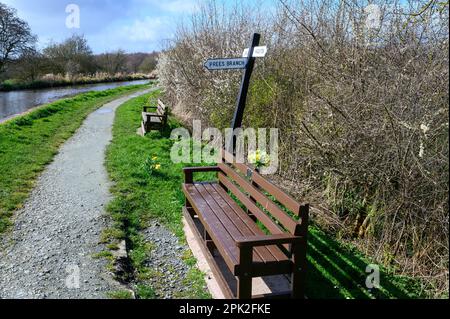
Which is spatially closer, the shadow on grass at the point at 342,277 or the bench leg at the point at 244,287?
the bench leg at the point at 244,287

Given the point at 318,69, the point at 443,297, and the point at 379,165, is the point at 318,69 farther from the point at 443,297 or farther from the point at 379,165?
the point at 443,297

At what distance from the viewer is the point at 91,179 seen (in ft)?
24.2

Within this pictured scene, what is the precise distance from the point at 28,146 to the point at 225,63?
6.74 metres

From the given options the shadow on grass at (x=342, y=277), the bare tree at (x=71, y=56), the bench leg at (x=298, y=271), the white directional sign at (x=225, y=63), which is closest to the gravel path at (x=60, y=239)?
the bench leg at (x=298, y=271)

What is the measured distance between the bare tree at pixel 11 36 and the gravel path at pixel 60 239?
92.1 feet

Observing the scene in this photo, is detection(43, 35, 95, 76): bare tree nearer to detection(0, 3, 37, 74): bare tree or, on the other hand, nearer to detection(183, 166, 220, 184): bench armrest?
detection(0, 3, 37, 74): bare tree

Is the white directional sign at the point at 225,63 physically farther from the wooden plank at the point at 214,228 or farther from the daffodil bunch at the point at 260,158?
the daffodil bunch at the point at 260,158

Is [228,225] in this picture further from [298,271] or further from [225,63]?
[225,63]

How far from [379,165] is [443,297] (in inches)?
57.8

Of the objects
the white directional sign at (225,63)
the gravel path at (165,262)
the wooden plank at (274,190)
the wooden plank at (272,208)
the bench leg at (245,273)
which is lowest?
the gravel path at (165,262)

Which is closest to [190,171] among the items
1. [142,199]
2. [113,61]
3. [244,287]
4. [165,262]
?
[142,199]

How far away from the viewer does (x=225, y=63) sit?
17.1 ft

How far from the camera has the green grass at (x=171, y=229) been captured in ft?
12.9
